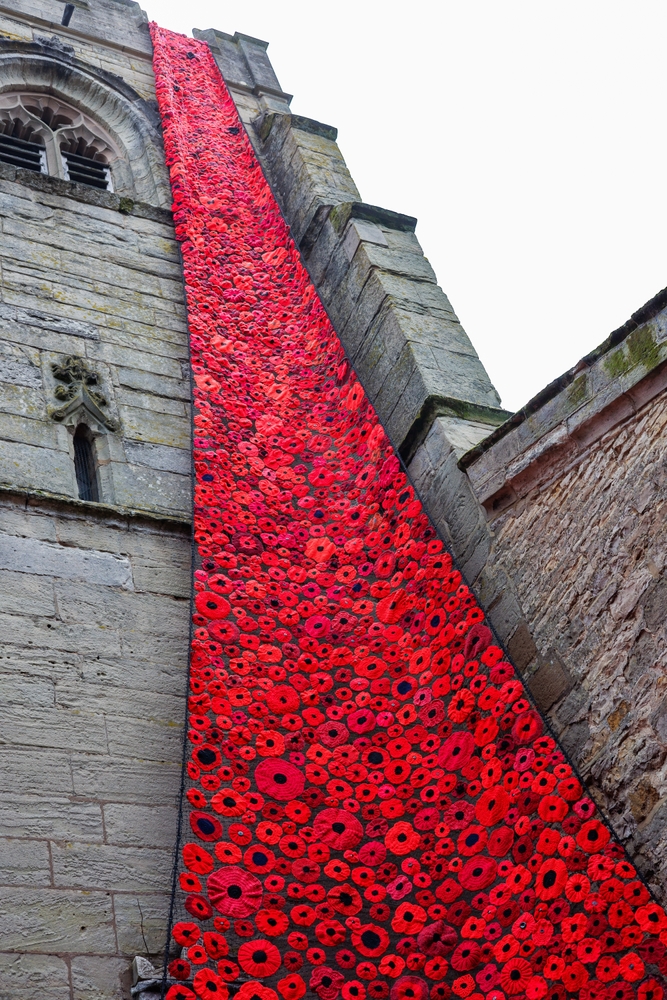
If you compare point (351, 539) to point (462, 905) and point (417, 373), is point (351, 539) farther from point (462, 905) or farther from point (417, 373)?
point (462, 905)

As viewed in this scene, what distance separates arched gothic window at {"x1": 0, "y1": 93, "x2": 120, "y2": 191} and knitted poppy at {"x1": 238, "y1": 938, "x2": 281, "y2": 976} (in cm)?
717

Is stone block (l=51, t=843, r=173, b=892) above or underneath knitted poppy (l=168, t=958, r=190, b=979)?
above

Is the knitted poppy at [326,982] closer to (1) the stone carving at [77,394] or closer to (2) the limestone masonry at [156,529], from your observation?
(2) the limestone masonry at [156,529]

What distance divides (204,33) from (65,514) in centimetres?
869

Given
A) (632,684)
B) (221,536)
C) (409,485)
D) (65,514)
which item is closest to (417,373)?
(409,485)

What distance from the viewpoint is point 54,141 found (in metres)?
10.3

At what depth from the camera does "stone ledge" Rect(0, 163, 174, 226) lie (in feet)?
28.1

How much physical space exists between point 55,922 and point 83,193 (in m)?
6.01

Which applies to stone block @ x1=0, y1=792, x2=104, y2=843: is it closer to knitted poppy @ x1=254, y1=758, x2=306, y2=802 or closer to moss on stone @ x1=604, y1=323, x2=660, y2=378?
knitted poppy @ x1=254, y1=758, x2=306, y2=802

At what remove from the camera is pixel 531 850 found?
4.84 m

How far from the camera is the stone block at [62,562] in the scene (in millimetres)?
5762

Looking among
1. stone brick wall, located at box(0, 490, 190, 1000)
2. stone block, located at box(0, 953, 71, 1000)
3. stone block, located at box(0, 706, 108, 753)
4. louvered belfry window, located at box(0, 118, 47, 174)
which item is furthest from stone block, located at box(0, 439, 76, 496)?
louvered belfry window, located at box(0, 118, 47, 174)

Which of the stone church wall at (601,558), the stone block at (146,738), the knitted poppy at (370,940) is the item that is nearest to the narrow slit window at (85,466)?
the stone block at (146,738)

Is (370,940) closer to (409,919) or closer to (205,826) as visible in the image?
(409,919)
